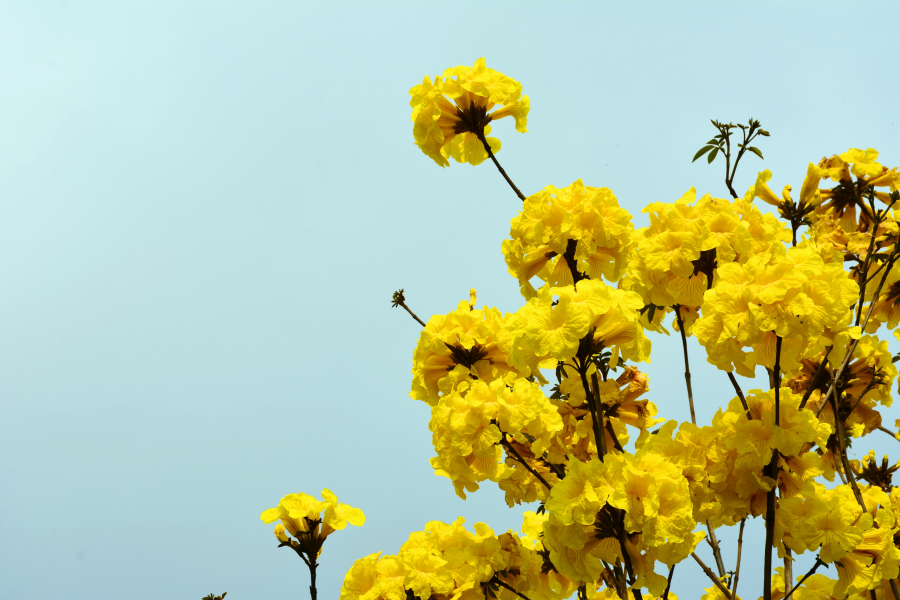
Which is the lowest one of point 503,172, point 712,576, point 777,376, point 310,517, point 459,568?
point 712,576

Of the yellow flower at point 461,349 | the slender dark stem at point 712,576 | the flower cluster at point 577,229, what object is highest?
the flower cluster at point 577,229

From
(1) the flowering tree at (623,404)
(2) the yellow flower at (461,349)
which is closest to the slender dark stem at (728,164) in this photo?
(1) the flowering tree at (623,404)

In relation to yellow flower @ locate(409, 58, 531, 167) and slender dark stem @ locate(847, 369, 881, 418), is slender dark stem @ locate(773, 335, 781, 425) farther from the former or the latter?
yellow flower @ locate(409, 58, 531, 167)

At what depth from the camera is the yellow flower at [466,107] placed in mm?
2789

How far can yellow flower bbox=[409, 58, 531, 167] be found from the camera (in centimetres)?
279

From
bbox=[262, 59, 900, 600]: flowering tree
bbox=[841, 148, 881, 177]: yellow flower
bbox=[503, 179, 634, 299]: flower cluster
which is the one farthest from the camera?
bbox=[841, 148, 881, 177]: yellow flower

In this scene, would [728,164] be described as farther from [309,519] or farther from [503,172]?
[309,519]

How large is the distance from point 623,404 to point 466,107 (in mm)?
1463

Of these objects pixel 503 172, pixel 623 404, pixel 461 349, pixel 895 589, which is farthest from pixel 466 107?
pixel 895 589

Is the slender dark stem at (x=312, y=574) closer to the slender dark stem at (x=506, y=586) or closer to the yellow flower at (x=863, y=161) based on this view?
the slender dark stem at (x=506, y=586)

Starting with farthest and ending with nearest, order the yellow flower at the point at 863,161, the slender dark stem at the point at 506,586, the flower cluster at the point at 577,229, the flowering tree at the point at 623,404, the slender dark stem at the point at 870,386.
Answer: the yellow flower at the point at 863,161
the slender dark stem at the point at 870,386
the slender dark stem at the point at 506,586
the flower cluster at the point at 577,229
the flowering tree at the point at 623,404

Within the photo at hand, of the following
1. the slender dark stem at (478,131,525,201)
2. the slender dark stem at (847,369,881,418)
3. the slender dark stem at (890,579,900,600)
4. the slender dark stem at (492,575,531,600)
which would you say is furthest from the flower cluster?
the slender dark stem at (890,579,900,600)

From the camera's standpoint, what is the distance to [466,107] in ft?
9.34

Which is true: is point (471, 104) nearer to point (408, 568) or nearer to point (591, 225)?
point (591, 225)
